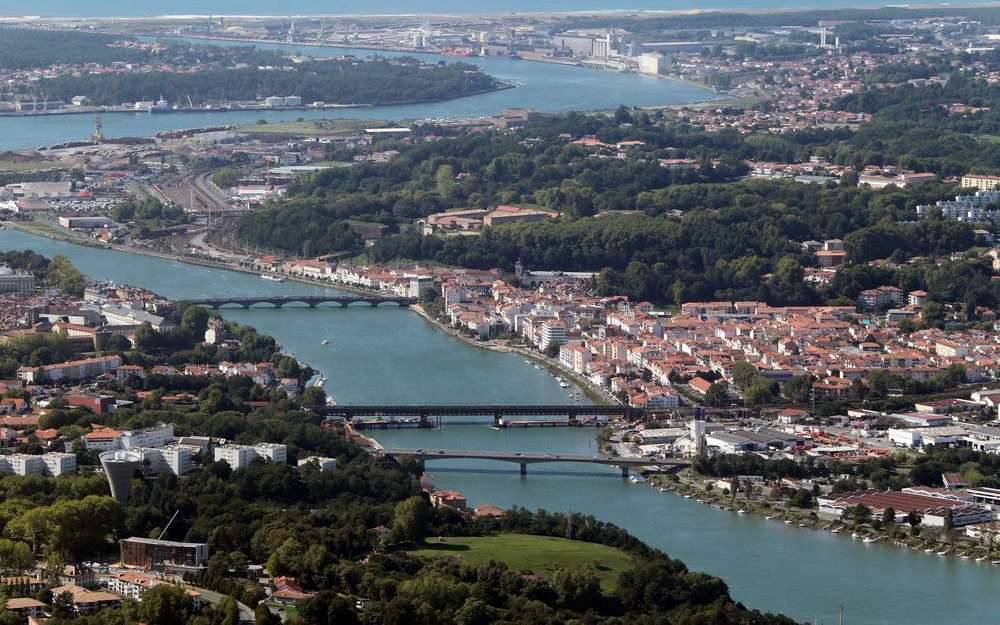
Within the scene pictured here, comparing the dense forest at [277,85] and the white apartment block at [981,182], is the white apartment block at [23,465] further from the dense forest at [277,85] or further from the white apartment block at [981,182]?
the dense forest at [277,85]

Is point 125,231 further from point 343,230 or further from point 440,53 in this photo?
point 440,53

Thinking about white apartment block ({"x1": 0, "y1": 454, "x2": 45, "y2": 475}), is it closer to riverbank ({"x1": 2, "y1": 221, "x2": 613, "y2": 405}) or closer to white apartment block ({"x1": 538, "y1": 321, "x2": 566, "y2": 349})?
riverbank ({"x1": 2, "y1": 221, "x2": 613, "y2": 405})

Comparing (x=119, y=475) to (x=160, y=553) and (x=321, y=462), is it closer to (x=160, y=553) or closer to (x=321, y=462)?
(x=160, y=553)

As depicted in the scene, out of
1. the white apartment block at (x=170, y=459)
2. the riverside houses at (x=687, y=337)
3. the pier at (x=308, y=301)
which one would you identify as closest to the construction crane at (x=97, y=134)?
the riverside houses at (x=687, y=337)

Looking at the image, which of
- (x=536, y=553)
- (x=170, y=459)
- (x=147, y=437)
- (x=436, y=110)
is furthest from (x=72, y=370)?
(x=436, y=110)

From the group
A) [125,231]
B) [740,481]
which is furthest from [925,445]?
[125,231]
